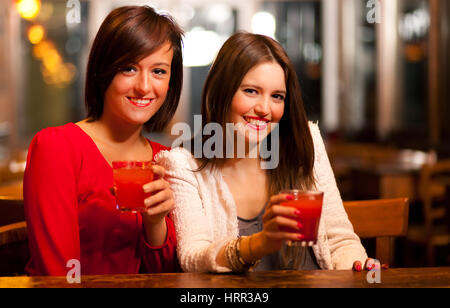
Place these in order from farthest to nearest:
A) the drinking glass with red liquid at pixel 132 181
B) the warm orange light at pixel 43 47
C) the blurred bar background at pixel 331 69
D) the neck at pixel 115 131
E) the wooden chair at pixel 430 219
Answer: the warm orange light at pixel 43 47, the blurred bar background at pixel 331 69, the wooden chair at pixel 430 219, the neck at pixel 115 131, the drinking glass with red liquid at pixel 132 181

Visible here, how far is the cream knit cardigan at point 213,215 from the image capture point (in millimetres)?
1547

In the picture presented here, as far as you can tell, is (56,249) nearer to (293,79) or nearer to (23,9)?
(293,79)

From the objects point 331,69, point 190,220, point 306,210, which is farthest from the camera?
point 331,69

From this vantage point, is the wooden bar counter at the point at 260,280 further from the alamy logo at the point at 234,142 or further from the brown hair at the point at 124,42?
the brown hair at the point at 124,42

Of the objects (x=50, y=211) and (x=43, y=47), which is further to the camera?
(x=43, y=47)

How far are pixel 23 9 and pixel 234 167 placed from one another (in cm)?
439

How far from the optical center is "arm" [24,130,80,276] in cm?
158

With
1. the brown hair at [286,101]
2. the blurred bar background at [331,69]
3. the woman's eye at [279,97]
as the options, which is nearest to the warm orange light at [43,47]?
the blurred bar background at [331,69]

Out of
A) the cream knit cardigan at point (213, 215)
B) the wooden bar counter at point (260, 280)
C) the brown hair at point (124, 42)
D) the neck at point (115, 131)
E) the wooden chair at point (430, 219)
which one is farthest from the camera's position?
the wooden chair at point (430, 219)

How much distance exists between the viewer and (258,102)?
1.60 m

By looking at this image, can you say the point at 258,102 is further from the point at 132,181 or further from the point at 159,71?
the point at 132,181

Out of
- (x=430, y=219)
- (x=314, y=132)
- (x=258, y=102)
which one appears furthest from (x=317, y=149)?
(x=430, y=219)

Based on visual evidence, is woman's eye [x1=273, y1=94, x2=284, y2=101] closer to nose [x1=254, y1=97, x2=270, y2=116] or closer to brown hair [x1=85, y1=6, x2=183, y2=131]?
nose [x1=254, y1=97, x2=270, y2=116]

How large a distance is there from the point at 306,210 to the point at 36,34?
796cm
